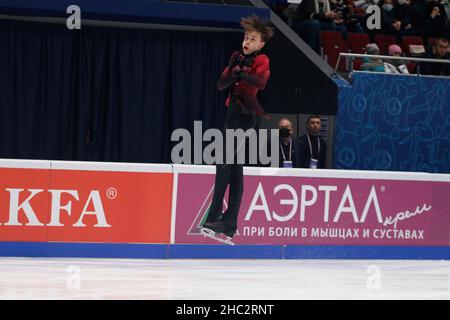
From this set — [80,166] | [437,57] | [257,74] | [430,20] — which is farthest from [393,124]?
[257,74]

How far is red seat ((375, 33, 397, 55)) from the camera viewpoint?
1433cm

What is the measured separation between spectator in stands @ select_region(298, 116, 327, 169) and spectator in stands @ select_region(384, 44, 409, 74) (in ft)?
8.28

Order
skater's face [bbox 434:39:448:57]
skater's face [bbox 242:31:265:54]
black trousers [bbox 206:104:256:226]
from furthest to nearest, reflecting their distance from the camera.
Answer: skater's face [bbox 434:39:448:57], black trousers [bbox 206:104:256:226], skater's face [bbox 242:31:265:54]

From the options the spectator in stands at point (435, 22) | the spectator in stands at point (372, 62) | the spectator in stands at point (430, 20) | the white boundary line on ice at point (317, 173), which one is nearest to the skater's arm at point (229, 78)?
the white boundary line on ice at point (317, 173)

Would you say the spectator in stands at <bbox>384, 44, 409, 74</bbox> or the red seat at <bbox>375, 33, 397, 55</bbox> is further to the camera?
the red seat at <bbox>375, 33, 397, 55</bbox>

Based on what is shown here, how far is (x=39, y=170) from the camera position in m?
9.28

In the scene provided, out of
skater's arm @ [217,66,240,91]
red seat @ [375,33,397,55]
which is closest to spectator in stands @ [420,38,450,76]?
red seat @ [375,33,397,55]

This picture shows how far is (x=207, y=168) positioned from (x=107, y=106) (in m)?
3.91

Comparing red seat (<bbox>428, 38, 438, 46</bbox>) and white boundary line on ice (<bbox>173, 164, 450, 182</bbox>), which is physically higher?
red seat (<bbox>428, 38, 438, 46</bbox>)

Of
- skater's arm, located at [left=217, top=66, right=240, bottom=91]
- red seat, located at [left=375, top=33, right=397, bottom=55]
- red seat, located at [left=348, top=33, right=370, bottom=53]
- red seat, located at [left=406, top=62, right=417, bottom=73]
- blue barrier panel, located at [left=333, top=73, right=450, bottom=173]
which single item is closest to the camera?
skater's arm, located at [left=217, top=66, right=240, bottom=91]

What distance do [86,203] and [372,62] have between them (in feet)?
18.4

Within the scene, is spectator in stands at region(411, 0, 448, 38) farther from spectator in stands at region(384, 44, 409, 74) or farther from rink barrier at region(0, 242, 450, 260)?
rink barrier at region(0, 242, 450, 260)

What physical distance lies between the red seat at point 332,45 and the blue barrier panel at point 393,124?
0.71 metres

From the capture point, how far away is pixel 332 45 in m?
13.9
